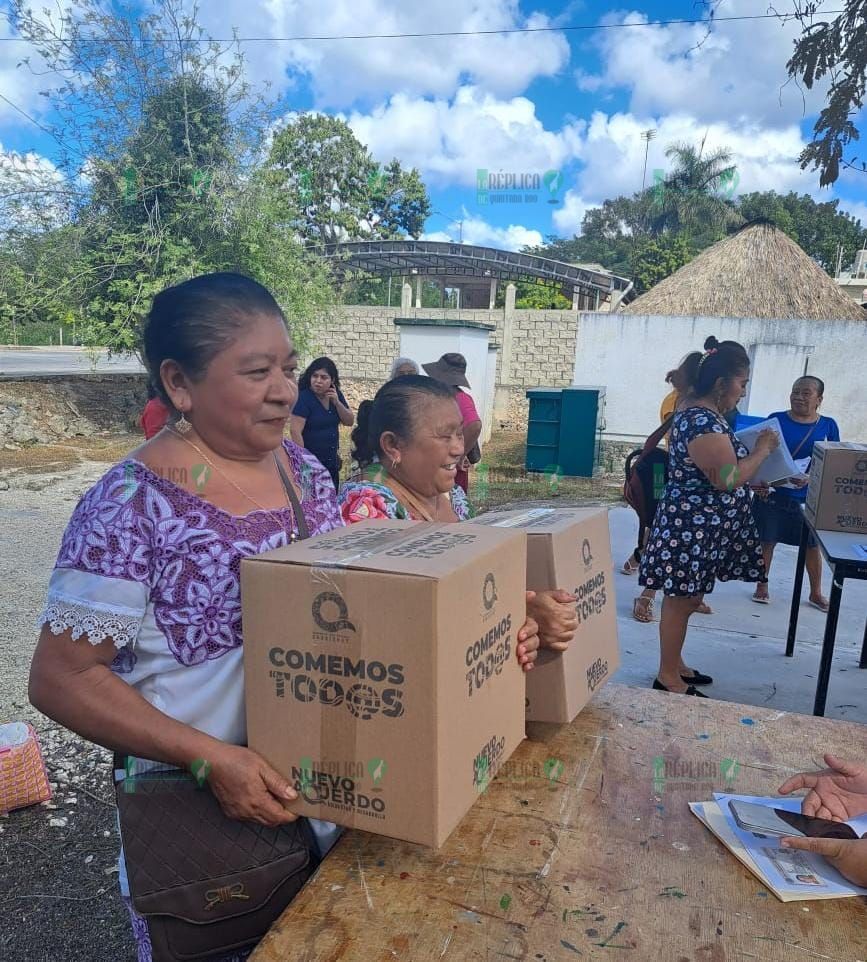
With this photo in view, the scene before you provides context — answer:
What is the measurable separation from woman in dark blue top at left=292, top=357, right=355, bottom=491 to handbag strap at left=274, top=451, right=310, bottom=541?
13.5 ft

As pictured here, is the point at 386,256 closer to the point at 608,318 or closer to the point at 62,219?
the point at 608,318

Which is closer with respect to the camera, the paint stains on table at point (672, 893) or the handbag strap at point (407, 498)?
the paint stains on table at point (672, 893)

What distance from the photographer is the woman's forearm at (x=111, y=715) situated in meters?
1.10

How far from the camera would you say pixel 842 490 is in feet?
10.8

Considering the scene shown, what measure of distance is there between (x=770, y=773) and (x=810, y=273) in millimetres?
17513

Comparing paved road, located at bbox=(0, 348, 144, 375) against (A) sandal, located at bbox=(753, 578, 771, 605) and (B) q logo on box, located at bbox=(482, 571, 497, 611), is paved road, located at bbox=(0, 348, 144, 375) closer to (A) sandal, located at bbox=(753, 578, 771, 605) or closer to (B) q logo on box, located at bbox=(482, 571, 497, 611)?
(A) sandal, located at bbox=(753, 578, 771, 605)

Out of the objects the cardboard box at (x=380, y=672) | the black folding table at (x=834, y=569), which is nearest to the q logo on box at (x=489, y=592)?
the cardboard box at (x=380, y=672)

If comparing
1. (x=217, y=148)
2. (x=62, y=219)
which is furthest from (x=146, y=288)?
(x=217, y=148)

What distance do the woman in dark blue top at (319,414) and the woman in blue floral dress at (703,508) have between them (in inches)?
116

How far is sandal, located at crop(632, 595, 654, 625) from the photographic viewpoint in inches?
177

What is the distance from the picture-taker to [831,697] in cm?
354

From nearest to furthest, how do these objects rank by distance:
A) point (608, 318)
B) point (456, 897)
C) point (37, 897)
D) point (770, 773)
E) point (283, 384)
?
point (456, 897) < point (283, 384) < point (770, 773) < point (37, 897) < point (608, 318)

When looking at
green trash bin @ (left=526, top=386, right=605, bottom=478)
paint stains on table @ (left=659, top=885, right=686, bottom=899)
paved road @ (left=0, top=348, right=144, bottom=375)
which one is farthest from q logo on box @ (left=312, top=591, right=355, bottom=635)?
paved road @ (left=0, top=348, right=144, bottom=375)

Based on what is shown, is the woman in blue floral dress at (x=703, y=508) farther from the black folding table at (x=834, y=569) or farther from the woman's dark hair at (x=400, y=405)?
the woman's dark hair at (x=400, y=405)
